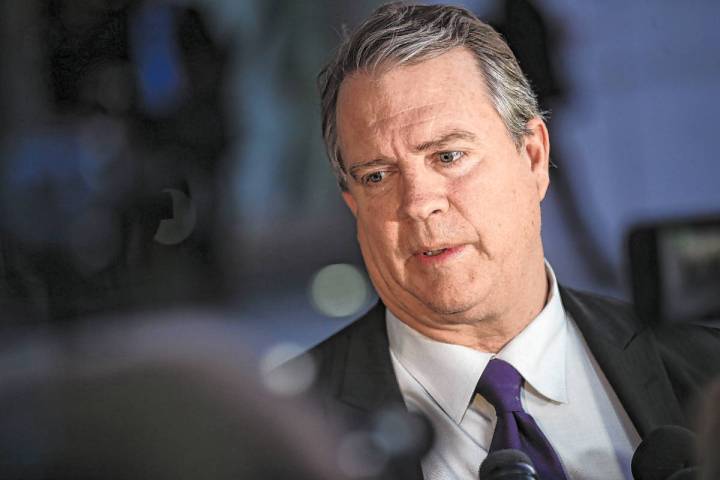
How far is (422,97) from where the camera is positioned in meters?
1.64

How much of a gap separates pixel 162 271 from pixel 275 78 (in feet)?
1.34

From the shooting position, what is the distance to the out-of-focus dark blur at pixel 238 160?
5.63ft

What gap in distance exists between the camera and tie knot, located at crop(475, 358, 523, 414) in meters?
1.69

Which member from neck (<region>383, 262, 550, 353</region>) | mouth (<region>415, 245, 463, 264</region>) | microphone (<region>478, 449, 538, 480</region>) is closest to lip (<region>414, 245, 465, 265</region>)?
mouth (<region>415, 245, 463, 264</region>)

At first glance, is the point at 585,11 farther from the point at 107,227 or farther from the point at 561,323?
the point at 107,227

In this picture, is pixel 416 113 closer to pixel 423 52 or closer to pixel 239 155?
pixel 423 52

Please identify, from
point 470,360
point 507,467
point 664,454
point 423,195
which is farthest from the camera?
point 470,360

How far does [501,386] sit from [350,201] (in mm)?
434

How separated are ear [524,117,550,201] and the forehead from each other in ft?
0.43

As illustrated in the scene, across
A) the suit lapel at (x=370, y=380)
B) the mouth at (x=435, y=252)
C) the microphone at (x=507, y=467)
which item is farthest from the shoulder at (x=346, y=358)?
the microphone at (x=507, y=467)

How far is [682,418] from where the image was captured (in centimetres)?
172

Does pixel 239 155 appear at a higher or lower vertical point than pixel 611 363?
higher

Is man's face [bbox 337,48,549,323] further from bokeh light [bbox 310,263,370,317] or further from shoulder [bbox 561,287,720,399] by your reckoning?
shoulder [bbox 561,287,720,399]

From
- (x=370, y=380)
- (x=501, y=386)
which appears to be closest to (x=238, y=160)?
(x=370, y=380)
